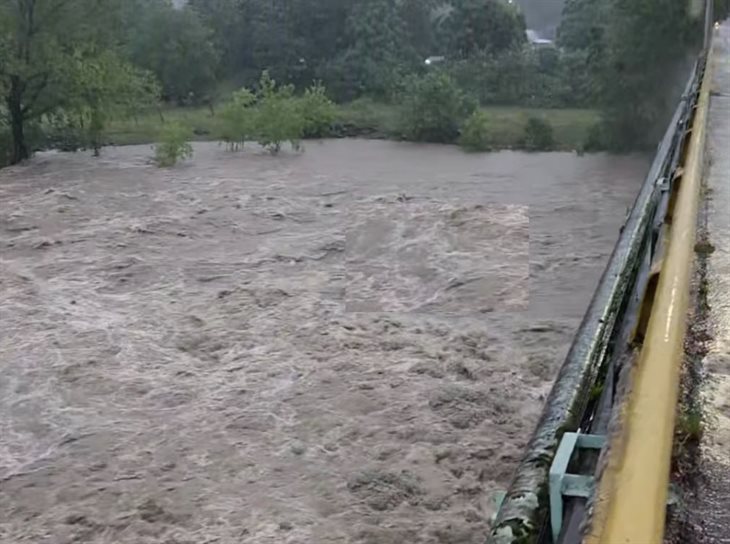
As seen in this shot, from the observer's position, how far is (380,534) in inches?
261

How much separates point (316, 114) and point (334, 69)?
9364mm

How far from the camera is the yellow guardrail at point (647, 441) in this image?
1176 mm

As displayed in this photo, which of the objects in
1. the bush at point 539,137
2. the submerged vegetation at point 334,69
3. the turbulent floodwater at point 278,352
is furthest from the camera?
the bush at point 539,137

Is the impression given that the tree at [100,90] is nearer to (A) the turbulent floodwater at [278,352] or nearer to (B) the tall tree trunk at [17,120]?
(B) the tall tree trunk at [17,120]

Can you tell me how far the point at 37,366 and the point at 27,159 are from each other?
44.6ft

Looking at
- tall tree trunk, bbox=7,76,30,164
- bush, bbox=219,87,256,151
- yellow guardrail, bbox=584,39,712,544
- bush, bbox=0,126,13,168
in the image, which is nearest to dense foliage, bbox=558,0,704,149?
bush, bbox=219,87,256,151

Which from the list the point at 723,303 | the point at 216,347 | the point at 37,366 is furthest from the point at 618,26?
the point at 723,303

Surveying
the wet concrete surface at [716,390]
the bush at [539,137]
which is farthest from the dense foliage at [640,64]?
the wet concrete surface at [716,390]

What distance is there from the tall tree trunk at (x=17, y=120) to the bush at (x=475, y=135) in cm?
1070

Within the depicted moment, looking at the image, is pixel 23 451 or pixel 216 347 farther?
pixel 216 347

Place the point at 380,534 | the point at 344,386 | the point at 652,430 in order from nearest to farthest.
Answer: the point at 652,430 < the point at 380,534 < the point at 344,386

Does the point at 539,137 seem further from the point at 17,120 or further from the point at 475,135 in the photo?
the point at 17,120

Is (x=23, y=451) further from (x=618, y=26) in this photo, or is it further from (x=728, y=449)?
(x=618, y=26)

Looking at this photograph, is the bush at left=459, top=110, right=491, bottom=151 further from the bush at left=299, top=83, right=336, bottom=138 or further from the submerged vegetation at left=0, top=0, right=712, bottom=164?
the bush at left=299, top=83, right=336, bottom=138
